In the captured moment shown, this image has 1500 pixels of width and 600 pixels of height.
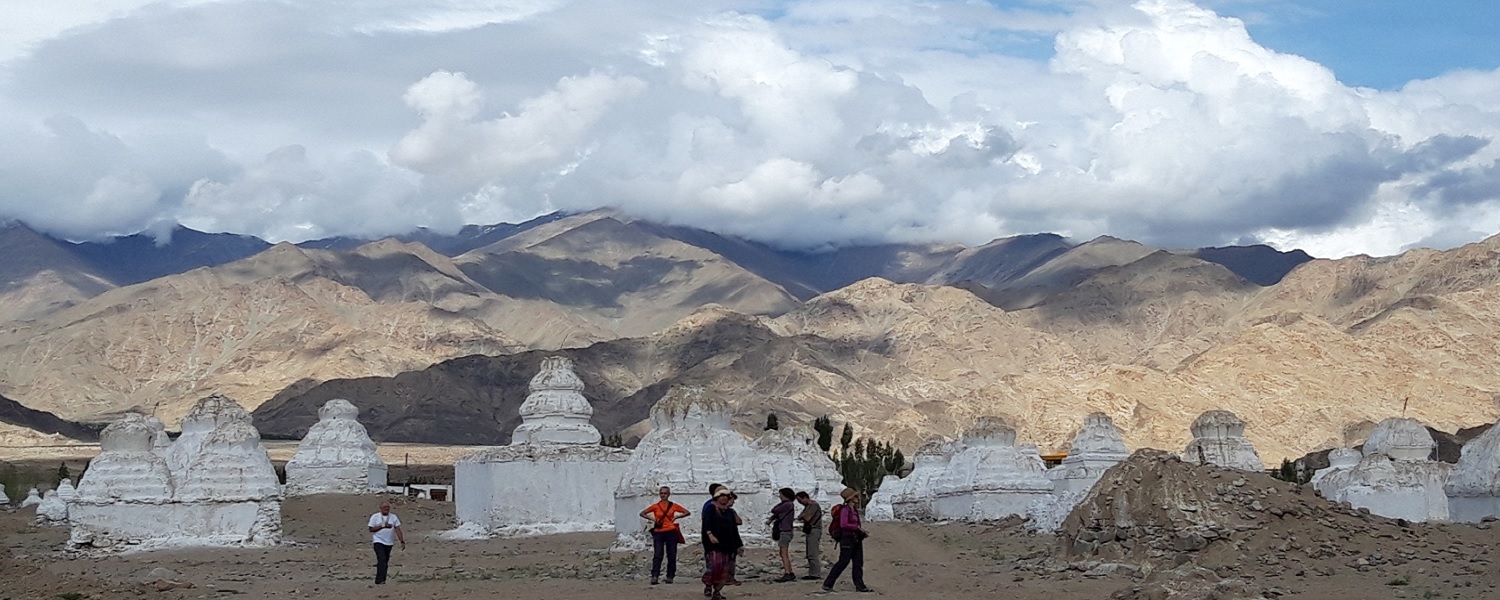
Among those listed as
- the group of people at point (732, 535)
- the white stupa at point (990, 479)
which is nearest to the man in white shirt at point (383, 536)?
the group of people at point (732, 535)

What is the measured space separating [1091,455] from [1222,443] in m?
3.01

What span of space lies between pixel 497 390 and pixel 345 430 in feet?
421

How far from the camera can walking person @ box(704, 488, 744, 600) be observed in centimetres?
1869

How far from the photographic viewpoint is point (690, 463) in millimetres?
25812

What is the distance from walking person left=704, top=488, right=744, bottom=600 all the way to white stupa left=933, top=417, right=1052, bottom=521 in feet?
66.9

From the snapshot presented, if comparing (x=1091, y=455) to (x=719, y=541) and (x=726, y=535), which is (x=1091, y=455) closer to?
(x=726, y=535)

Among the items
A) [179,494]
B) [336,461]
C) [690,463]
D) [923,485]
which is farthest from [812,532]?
[336,461]

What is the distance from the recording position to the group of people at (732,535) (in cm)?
1891

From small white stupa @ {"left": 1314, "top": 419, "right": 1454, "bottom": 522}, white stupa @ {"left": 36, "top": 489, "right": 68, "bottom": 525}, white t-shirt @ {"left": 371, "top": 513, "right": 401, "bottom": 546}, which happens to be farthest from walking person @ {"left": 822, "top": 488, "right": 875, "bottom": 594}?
white stupa @ {"left": 36, "top": 489, "right": 68, "bottom": 525}

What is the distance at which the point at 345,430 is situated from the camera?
149 feet

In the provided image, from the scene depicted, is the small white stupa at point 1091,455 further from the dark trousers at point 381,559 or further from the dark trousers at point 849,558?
the dark trousers at point 381,559

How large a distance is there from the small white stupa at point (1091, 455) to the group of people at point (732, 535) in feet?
68.7

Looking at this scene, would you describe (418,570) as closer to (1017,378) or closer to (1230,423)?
(1230,423)

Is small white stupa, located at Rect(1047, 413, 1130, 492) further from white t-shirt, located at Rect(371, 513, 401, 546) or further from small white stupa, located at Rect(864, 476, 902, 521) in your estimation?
white t-shirt, located at Rect(371, 513, 401, 546)
